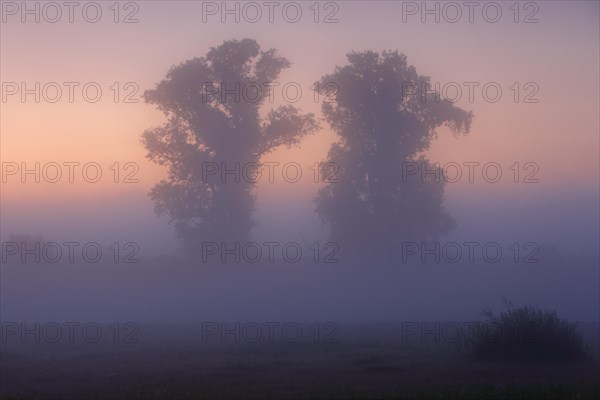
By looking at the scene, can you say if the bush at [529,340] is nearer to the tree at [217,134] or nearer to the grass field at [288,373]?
the grass field at [288,373]

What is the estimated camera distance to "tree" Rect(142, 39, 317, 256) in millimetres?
51188

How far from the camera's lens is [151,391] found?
17.4 metres

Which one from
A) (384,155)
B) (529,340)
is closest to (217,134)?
(384,155)

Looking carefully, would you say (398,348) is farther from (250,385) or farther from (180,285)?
(180,285)

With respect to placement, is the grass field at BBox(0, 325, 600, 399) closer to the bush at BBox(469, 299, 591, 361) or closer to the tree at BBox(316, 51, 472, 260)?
the bush at BBox(469, 299, 591, 361)

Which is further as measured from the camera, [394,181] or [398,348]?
[394,181]

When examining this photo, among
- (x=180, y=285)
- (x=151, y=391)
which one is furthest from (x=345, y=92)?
(x=151, y=391)

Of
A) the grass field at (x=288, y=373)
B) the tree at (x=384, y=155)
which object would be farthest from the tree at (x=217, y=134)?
the grass field at (x=288, y=373)

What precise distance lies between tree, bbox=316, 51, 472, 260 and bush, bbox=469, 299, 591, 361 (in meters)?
28.0

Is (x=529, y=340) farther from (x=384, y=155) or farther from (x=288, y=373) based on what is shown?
(x=384, y=155)

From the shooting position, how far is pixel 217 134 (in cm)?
5131

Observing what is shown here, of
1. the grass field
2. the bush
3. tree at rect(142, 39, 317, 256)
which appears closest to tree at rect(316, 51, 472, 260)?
tree at rect(142, 39, 317, 256)

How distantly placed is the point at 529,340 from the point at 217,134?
3109cm

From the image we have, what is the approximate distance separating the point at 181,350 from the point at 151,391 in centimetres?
979
